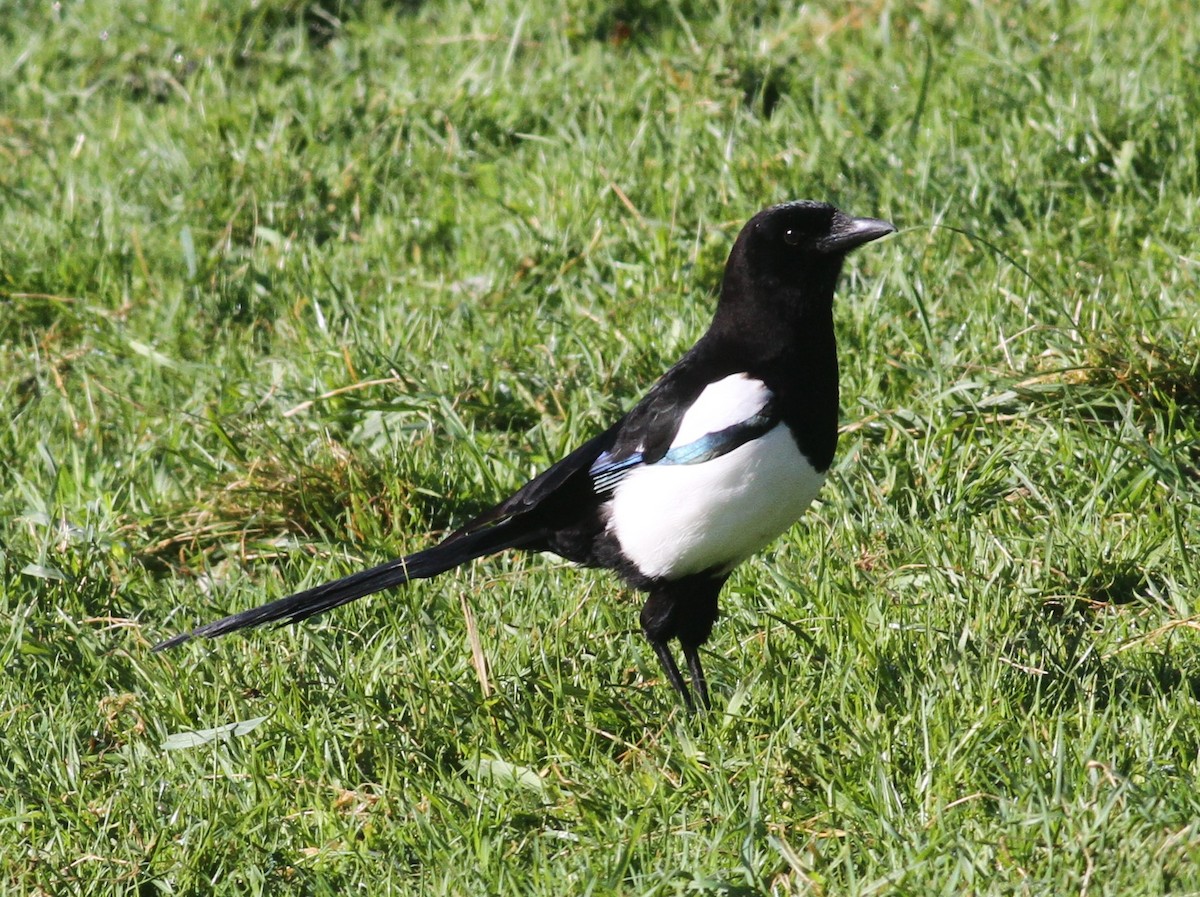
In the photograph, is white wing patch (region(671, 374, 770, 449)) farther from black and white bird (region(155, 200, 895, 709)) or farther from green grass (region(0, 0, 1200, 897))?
green grass (region(0, 0, 1200, 897))

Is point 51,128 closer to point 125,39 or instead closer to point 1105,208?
point 125,39

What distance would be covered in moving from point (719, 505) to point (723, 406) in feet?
0.62

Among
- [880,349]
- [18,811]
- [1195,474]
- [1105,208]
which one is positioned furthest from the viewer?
[1105,208]

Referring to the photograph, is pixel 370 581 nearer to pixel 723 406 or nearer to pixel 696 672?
pixel 696 672

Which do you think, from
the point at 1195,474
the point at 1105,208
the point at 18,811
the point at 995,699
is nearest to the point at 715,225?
the point at 1105,208

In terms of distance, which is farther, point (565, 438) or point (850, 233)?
point (565, 438)

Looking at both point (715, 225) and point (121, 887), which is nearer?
point (121, 887)

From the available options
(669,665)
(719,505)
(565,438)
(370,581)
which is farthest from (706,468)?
(565,438)

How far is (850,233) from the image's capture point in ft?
9.99

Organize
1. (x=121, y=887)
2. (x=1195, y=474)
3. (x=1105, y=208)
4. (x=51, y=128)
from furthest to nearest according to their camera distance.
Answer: (x=51, y=128)
(x=1105, y=208)
(x=1195, y=474)
(x=121, y=887)

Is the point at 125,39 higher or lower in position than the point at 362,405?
higher

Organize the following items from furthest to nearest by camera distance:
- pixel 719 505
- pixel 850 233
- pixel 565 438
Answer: pixel 565 438 < pixel 850 233 < pixel 719 505

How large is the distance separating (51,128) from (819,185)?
2.84 m

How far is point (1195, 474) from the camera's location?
135 inches
